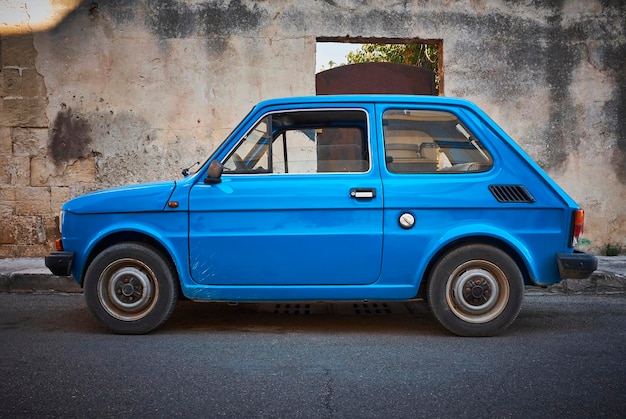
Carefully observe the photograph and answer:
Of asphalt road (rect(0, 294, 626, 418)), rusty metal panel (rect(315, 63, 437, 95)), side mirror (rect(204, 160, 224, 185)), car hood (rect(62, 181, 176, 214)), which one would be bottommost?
asphalt road (rect(0, 294, 626, 418))

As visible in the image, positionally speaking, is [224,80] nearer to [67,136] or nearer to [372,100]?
[67,136]

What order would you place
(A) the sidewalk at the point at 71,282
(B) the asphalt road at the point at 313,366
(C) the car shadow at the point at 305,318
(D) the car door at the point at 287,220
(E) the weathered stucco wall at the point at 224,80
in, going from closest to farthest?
1. (B) the asphalt road at the point at 313,366
2. (D) the car door at the point at 287,220
3. (C) the car shadow at the point at 305,318
4. (A) the sidewalk at the point at 71,282
5. (E) the weathered stucco wall at the point at 224,80

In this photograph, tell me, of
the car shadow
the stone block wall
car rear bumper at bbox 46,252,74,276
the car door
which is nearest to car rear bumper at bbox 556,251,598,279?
the car shadow

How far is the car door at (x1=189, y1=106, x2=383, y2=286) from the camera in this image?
4.36 m

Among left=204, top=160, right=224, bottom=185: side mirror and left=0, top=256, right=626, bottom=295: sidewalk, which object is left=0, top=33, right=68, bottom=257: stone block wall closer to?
left=0, top=256, right=626, bottom=295: sidewalk

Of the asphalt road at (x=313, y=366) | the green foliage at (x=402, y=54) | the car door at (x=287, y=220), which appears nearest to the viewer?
the asphalt road at (x=313, y=366)

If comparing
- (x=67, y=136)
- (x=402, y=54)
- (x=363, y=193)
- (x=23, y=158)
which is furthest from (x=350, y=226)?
(x=402, y=54)

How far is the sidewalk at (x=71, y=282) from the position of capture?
21.0 ft

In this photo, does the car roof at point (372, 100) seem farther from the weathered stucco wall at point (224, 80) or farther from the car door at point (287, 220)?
the weathered stucco wall at point (224, 80)

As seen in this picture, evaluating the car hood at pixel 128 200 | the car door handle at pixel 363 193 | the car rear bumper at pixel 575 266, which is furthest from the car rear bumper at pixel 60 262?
the car rear bumper at pixel 575 266

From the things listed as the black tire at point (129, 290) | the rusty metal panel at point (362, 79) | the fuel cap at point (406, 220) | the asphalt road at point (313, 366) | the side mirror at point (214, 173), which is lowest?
the asphalt road at point (313, 366)

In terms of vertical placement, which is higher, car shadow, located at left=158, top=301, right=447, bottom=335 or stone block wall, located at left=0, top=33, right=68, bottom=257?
stone block wall, located at left=0, top=33, right=68, bottom=257

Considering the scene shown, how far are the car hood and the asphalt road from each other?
0.94m

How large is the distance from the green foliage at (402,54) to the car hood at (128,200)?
673 cm
